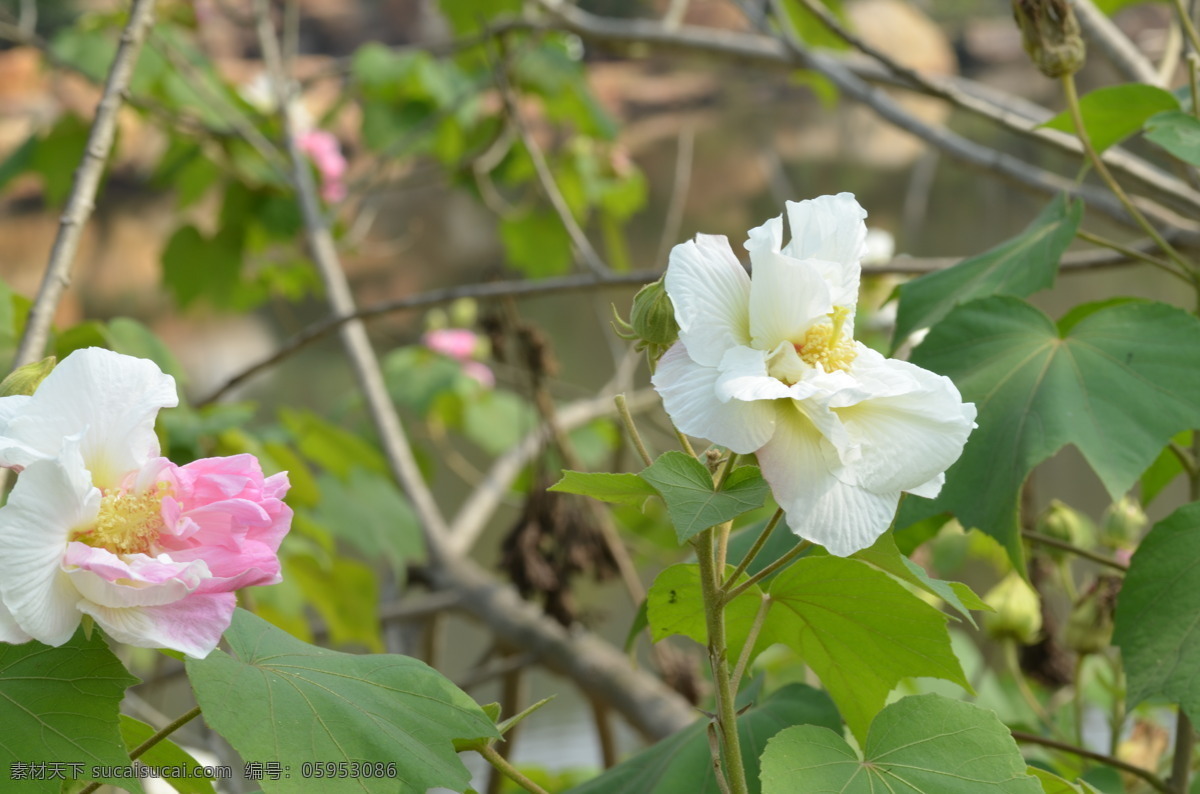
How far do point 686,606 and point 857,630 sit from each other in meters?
0.06

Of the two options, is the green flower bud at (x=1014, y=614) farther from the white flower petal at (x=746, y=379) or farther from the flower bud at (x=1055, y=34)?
the white flower petal at (x=746, y=379)

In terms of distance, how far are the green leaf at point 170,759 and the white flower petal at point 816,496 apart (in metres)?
0.22

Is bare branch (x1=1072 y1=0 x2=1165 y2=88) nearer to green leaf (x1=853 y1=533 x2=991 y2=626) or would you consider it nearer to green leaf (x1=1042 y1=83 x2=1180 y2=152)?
green leaf (x1=1042 y1=83 x2=1180 y2=152)

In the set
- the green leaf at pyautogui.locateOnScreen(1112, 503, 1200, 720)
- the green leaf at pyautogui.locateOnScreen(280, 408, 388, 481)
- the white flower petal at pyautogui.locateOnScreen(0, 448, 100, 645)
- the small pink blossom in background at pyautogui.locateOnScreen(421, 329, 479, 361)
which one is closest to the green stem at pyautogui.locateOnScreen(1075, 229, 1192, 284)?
the green leaf at pyautogui.locateOnScreen(1112, 503, 1200, 720)

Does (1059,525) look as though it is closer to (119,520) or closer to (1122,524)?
(1122,524)

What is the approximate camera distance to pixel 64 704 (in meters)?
0.32

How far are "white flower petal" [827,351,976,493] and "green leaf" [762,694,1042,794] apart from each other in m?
0.08

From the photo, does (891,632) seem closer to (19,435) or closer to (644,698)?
(19,435)

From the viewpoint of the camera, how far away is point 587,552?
93 centimetres

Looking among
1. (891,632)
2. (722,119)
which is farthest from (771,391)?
(722,119)

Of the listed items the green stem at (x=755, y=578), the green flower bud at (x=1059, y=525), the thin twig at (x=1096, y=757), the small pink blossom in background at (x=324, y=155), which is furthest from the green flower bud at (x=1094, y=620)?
the small pink blossom in background at (x=324, y=155)

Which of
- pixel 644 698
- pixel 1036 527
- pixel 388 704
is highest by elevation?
pixel 388 704

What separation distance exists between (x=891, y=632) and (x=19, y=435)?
29 cm

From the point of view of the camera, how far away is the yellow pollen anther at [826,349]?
33cm
